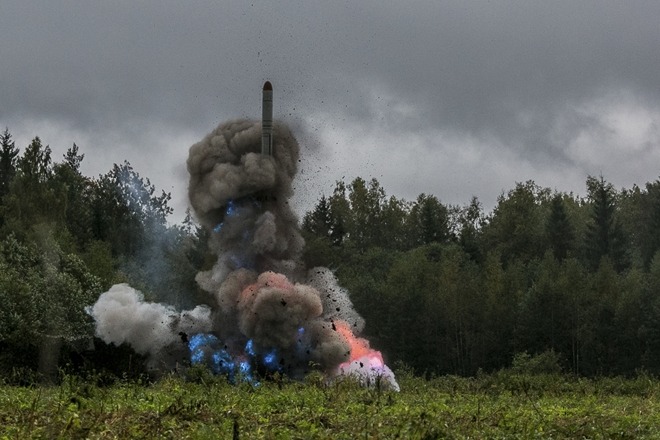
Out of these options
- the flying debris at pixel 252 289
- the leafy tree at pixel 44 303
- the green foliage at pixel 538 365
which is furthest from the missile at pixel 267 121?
the green foliage at pixel 538 365

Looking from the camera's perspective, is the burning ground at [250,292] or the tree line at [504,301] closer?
the burning ground at [250,292]

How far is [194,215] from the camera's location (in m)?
Answer: 52.7

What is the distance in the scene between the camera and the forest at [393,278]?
186 ft

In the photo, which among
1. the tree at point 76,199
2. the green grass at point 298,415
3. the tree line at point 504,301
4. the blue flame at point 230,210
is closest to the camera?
the green grass at point 298,415

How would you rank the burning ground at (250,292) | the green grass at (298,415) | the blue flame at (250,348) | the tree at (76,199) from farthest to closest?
1. the tree at (76,199)
2. the blue flame at (250,348)
3. the burning ground at (250,292)
4. the green grass at (298,415)

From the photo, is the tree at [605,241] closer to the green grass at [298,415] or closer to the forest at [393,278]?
the forest at [393,278]

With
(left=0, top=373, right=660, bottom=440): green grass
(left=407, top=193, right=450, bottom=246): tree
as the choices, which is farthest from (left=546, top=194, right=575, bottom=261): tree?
(left=0, top=373, right=660, bottom=440): green grass

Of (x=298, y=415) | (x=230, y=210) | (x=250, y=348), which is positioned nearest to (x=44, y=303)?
(x=230, y=210)

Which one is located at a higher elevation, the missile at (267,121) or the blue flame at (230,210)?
the missile at (267,121)

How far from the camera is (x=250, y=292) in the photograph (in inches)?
1939

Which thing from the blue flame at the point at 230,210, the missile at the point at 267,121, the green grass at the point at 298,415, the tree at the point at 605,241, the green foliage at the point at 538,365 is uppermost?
the tree at the point at 605,241

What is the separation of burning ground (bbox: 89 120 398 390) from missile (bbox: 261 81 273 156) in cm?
51

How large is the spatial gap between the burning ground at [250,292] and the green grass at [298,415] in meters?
15.6

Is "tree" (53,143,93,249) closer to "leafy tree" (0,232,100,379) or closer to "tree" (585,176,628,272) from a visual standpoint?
Answer: "leafy tree" (0,232,100,379)
